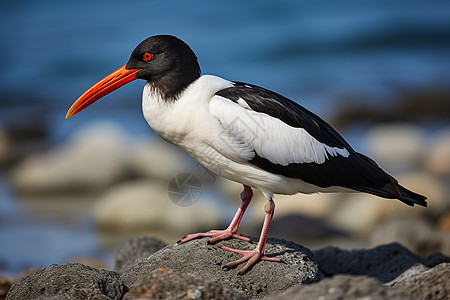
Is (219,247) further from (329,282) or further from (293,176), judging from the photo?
(329,282)

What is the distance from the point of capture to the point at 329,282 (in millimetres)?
3889

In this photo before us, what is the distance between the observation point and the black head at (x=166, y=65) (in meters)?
5.79

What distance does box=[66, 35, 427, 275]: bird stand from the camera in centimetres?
566

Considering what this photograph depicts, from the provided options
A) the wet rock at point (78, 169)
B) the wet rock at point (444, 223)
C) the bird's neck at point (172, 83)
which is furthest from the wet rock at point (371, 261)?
the wet rock at point (78, 169)

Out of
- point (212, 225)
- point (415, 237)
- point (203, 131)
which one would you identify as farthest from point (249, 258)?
point (212, 225)

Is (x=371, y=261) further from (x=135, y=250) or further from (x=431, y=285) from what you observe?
(x=135, y=250)

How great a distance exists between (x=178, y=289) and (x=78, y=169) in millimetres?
8995

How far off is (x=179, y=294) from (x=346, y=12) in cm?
3064

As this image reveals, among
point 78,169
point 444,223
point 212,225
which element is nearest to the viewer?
point 444,223

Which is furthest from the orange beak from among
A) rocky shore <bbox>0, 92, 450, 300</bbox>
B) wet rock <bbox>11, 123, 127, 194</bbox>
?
wet rock <bbox>11, 123, 127, 194</bbox>

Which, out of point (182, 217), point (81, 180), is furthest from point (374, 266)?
point (81, 180)

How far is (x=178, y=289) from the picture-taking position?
14.0 feet

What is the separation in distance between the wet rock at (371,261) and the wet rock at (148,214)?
11.9 ft

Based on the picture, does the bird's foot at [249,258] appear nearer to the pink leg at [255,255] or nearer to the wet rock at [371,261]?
the pink leg at [255,255]
